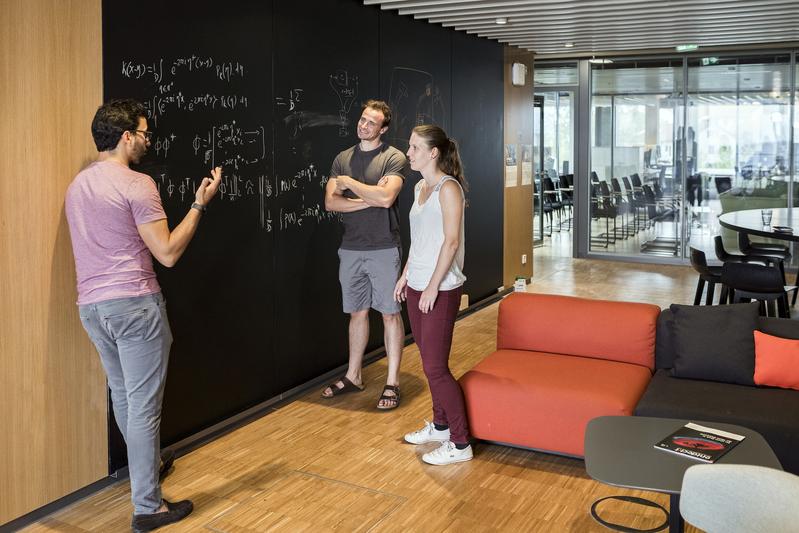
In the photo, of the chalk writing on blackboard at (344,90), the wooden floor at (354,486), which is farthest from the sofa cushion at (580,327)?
the chalk writing on blackboard at (344,90)

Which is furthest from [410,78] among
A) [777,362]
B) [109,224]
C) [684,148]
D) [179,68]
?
[684,148]

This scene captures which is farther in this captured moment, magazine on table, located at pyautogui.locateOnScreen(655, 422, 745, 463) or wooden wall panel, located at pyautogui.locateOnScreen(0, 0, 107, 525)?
wooden wall panel, located at pyautogui.locateOnScreen(0, 0, 107, 525)

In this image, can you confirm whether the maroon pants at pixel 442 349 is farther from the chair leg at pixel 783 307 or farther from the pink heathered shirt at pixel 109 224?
the chair leg at pixel 783 307

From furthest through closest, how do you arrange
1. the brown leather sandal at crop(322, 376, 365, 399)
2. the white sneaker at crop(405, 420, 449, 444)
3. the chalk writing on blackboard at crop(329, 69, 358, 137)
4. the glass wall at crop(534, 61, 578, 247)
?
the glass wall at crop(534, 61, 578, 247) < the chalk writing on blackboard at crop(329, 69, 358, 137) < the brown leather sandal at crop(322, 376, 365, 399) < the white sneaker at crop(405, 420, 449, 444)

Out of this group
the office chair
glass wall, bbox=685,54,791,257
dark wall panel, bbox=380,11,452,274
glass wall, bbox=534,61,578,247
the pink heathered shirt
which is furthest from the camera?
glass wall, bbox=534,61,578,247

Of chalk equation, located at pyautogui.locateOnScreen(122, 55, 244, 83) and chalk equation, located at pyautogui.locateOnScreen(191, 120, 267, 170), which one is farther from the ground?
chalk equation, located at pyautogui.locateOnScreen(122, 55, 244, 83)

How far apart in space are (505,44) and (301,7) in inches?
157

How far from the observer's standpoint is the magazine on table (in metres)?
2.95

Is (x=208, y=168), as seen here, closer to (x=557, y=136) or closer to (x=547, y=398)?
(x=547, y=398)

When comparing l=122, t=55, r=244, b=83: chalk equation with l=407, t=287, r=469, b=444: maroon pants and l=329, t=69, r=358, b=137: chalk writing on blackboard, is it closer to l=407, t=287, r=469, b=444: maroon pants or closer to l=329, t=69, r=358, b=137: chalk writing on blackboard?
l=329, t=69, r=358, b=137: chalk writing on blackboard

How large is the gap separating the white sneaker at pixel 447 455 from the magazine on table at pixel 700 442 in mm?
1346

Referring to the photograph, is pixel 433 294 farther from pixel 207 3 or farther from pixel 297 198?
pixel 207 3

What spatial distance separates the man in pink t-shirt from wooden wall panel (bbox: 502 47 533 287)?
19.8ft

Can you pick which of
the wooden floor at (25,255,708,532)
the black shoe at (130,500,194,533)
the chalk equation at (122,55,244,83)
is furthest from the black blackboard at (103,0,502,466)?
the black shoe at (130,500,194,533)
